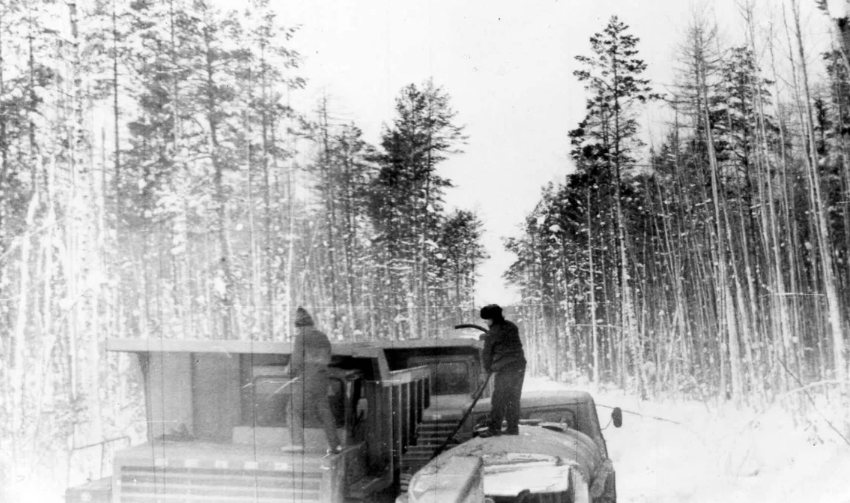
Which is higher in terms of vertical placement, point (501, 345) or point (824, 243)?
point (824, 243)

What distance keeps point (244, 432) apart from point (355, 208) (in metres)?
12.2

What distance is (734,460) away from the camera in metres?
8.43

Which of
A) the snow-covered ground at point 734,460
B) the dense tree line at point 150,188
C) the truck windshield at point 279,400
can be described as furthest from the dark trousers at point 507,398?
the dense tree line at point 150,188

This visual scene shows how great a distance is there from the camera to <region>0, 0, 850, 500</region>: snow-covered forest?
29.8 feet

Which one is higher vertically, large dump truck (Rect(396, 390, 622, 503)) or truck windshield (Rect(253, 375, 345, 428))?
truck windshield (Rect(253, 375, 345, 428))

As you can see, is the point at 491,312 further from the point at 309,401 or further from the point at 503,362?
the point at 309,401

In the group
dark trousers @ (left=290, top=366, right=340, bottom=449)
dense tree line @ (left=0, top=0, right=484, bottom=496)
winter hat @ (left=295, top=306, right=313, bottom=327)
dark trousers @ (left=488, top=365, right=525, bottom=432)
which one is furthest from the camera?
dense tree line @ (left=0, top=0, right=484, bottom=496)

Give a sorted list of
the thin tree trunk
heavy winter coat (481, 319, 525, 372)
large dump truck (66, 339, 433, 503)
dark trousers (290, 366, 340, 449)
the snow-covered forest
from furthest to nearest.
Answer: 1. the snow-covered forest
2. the thin tree trunk
3. heavy winter coat (481, 319, 525, 372)
4. dark trousers (290, 366, 340, 449)
5. large dump truck (66, 339, 433, 503)

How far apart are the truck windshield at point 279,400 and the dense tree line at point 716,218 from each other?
4949mm

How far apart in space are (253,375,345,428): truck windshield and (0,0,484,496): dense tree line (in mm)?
5252

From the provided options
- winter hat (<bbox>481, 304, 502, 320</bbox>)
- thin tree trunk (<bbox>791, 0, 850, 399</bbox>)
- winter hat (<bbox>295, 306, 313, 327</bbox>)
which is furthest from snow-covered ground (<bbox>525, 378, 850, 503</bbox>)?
winter hat (<bbox>295, 306, 313, 327</bbox>)

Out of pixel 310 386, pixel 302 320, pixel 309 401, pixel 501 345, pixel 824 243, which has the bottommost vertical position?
pixel 309 401

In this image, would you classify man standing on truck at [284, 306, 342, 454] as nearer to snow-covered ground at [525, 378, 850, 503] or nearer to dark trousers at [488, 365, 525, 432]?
dark trousers at [488, 365, 525, 432]

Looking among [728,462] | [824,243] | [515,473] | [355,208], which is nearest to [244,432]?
[515,473]
